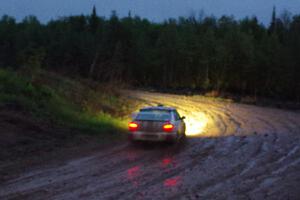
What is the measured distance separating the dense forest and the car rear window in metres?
47.3

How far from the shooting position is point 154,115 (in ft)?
65.0

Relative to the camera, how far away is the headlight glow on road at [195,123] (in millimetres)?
24562

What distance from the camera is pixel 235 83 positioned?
85.3m

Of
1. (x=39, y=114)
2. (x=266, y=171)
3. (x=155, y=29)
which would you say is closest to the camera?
(x=266, y=171)

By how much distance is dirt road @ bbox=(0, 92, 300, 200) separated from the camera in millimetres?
10820

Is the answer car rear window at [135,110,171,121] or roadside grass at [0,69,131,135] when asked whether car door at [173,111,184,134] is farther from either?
roadside grass at [0,69,131,135]

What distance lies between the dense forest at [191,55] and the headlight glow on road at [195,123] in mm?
34195

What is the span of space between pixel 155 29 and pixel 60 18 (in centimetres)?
3847

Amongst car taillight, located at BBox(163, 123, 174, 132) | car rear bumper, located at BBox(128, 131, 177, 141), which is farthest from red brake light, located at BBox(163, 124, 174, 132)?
car rear bumper, located at BBox(128, 131, 177, 141)

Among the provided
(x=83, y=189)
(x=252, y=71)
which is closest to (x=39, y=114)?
(x=83, y=189)

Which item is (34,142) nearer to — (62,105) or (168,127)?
(168,127)

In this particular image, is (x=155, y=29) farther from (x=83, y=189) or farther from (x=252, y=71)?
(x=83, y=189)

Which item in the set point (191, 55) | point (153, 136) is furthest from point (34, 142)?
point (191, 55)

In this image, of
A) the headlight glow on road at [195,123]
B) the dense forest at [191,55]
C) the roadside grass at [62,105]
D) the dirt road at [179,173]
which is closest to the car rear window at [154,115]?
the dirt road at [179,173]
